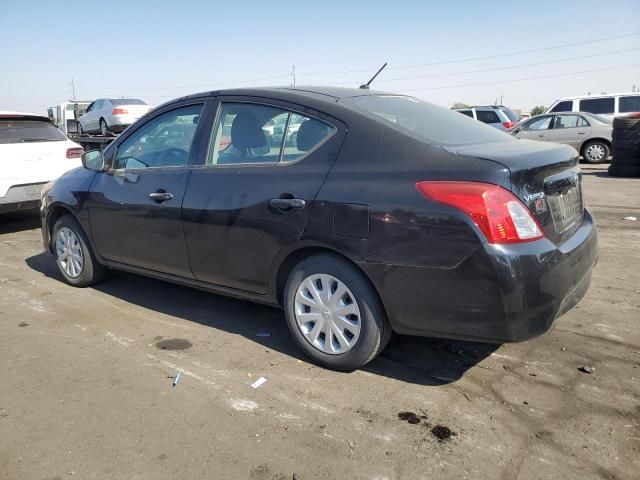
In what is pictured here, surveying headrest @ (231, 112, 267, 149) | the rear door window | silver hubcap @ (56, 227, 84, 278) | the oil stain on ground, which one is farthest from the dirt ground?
the rear door window

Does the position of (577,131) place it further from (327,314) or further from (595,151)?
(327,314)

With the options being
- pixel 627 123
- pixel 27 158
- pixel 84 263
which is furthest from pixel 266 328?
pixel 627 123

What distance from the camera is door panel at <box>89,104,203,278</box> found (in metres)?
4.05

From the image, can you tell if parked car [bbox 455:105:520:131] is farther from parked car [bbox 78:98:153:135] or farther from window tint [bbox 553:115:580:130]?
parked car [bbox 78:98:153:135]

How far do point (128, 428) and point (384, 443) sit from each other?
131cm

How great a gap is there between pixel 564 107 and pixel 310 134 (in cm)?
1628

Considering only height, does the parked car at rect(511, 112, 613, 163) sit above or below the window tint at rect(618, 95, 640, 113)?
below

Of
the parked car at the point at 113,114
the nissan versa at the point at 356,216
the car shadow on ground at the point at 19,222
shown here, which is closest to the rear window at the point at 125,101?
the parked car at the point at 113,114

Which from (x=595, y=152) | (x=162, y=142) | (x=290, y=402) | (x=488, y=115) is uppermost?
(x=488, y=115)

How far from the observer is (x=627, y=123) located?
461 inches

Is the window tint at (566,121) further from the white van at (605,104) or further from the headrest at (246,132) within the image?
the headrest at (246,132)

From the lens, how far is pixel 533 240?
2777 millimetres

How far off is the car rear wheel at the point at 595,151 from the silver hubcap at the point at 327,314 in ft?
47.7

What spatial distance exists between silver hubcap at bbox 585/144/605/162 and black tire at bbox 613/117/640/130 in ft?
11.3
